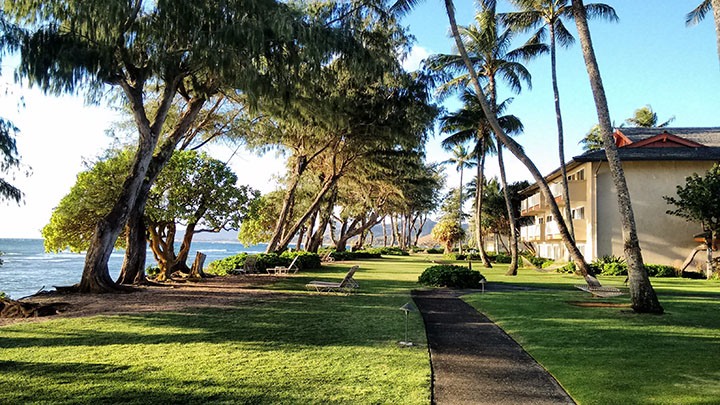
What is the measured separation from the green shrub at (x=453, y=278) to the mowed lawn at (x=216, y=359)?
8756 millimetres

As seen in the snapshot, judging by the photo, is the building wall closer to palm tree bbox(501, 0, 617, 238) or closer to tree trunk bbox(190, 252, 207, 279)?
palm tree bbox(501, 0, 617, 238)

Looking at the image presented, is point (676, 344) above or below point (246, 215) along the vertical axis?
below

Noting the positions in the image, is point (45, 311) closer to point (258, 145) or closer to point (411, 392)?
point (411, 392)

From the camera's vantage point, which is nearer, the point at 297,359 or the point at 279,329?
the point at 297,359

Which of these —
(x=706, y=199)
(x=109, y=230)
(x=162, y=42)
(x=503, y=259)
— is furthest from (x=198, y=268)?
(x=503, y=259)

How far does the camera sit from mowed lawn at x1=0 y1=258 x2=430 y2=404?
220 inches

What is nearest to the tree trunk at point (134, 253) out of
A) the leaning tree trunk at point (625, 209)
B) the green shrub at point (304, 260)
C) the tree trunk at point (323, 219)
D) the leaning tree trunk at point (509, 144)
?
the green shrub at point (304, 260)

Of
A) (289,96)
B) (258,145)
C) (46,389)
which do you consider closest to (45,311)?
(46,389)

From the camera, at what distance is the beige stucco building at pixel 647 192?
3105cm

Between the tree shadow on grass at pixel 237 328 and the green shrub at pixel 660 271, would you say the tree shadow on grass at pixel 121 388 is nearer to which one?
the tree shadow on grass at pixel 237 328

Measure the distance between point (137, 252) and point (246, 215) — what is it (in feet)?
16.0

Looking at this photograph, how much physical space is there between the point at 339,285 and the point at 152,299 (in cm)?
557

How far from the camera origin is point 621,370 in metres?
7.01

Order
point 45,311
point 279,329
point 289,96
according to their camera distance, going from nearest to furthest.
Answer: point 279,329, point 45,311, point 289,96
